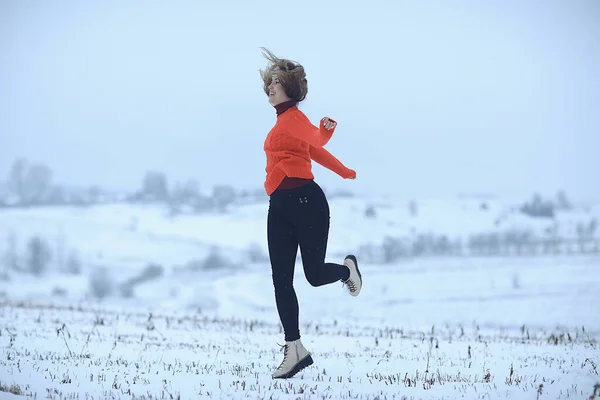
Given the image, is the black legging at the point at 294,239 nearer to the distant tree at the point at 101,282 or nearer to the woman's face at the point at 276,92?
the woman's face at the point at 276,92

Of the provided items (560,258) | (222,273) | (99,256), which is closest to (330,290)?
(222,273)

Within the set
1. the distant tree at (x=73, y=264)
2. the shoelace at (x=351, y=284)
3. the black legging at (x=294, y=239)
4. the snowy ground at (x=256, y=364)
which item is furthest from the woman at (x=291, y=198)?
the distant tree at (x=73, y=264)

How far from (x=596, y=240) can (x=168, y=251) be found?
264 ft

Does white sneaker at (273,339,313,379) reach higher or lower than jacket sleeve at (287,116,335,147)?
lower

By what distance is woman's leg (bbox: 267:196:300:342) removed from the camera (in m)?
6.04

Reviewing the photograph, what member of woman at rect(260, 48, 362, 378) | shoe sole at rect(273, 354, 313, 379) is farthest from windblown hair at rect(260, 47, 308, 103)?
shoe sole at rect(273, 354, 313, 379)

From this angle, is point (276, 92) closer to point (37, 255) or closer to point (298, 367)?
point (298, 367)

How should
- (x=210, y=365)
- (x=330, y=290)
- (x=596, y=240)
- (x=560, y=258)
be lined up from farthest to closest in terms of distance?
(x=596, y=240) < (x=560, y=258) < (x=330, y=290) < (x=210, y=365)

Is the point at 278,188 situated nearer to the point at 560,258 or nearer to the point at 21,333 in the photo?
the point at 21,333

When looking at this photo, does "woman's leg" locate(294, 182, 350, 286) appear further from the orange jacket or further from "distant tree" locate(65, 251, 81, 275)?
"distant tree" locate(65, 251, 81, 275)

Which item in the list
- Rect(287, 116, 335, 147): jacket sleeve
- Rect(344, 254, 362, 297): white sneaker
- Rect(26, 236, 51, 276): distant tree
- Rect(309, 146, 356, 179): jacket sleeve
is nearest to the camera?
Rect(287, 116, 335, 147): jacket sleeve

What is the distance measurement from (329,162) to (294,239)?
2.63 ft

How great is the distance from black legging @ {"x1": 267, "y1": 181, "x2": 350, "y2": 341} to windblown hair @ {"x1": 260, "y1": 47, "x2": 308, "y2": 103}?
775mm

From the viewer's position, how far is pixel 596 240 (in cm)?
13412
